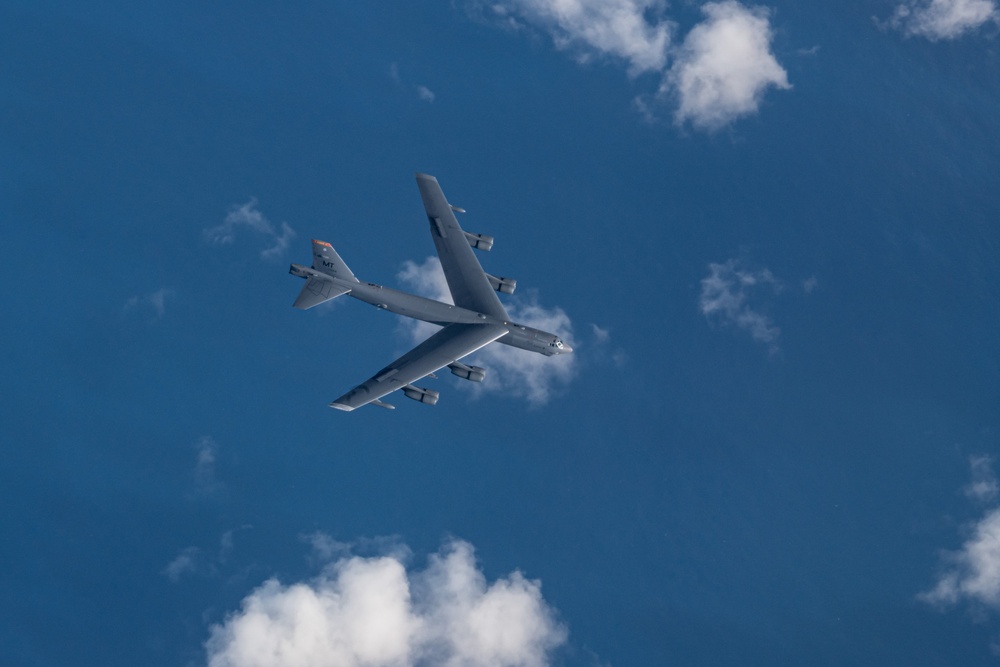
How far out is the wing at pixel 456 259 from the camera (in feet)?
536

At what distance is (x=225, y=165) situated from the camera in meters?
190

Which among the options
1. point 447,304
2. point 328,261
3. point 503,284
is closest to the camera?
point 447,304

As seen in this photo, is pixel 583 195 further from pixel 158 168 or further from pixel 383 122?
pixel 158 168

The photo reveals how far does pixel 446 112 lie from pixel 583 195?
32740 mm

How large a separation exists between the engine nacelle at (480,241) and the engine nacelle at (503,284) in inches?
203

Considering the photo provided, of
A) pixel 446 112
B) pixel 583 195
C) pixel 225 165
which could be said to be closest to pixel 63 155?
pixel 225 165

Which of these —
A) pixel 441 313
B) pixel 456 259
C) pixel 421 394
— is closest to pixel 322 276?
pixel 441 313

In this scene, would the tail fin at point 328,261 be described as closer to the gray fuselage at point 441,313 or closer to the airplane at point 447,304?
the airplane at point 447,304

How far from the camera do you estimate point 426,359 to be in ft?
516

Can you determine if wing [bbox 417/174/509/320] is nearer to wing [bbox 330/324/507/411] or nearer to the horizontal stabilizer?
wing [bbox 330/324/507/411]

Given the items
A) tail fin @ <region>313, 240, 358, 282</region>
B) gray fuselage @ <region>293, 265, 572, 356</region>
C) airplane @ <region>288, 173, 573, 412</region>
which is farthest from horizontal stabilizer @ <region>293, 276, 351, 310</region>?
tail fin @ <region>313, 240, 358, 282</region>

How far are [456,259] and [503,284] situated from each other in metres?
9.15

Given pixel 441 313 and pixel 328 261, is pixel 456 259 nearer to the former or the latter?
pixel 441 313

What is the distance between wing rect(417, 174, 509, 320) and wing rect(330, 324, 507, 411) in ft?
14.1
